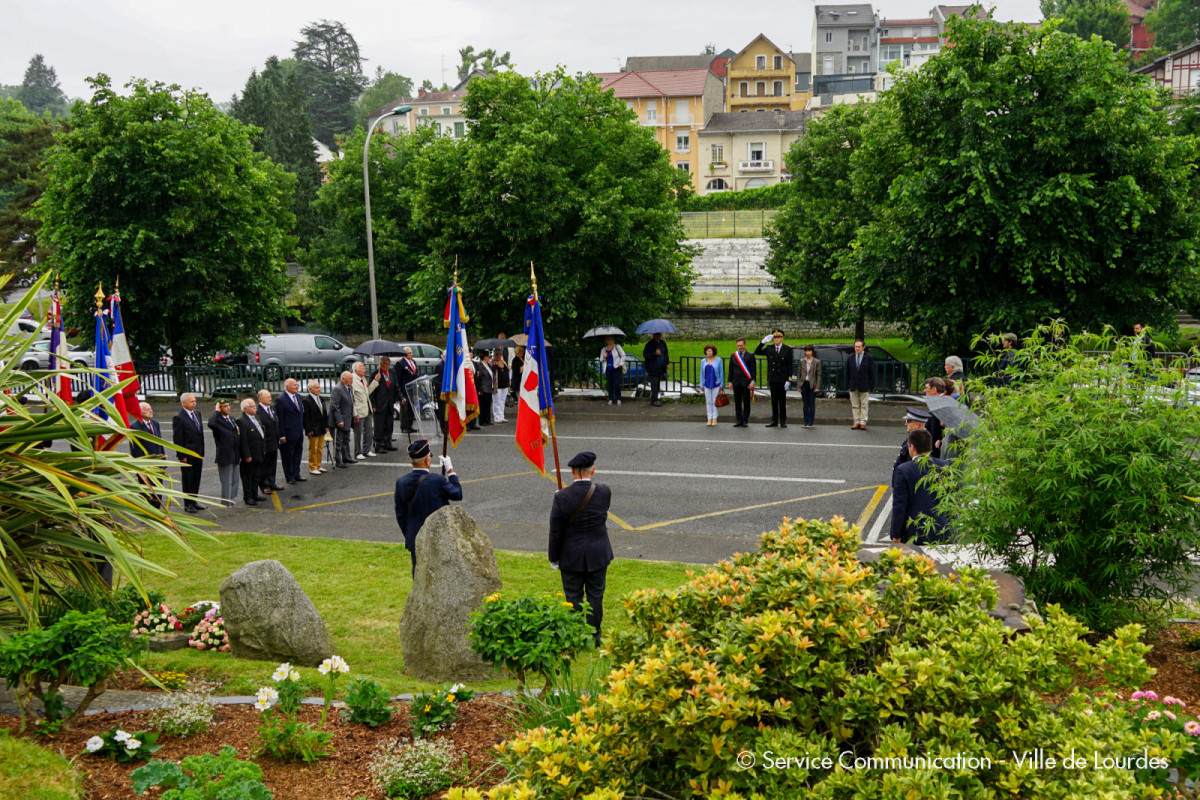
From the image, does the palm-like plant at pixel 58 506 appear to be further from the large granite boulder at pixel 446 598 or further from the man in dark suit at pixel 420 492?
the man in dark suit at pixel 420 492

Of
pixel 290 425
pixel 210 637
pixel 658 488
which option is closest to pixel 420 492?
pixel 210 637

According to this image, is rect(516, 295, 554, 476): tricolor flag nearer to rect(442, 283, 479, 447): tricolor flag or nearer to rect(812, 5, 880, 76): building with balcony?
rect(442, 283, 479, 447): tricolor flag

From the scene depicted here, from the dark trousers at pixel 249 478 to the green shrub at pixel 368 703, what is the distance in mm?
9302

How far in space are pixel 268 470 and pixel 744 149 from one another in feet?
236

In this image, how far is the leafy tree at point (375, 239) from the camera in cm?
3800

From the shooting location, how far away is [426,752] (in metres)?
5.30

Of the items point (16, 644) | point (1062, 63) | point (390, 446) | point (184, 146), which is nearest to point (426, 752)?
point (16, 644)

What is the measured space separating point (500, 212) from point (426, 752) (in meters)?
19.0

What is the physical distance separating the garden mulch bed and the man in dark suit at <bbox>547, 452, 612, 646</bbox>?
6.05 ft

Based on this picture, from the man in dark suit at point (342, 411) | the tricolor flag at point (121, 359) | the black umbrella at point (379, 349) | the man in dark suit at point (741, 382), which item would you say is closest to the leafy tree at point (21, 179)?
the black umbrella at point (379, 349)

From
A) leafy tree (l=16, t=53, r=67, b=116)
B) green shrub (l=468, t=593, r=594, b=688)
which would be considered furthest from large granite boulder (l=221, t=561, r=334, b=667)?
leafy tree (l=16, t=53, r=67, b=116)

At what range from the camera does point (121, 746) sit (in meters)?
5.50

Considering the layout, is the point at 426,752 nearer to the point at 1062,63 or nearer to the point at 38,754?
the point at 38,754

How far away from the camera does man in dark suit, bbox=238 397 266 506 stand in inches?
558
